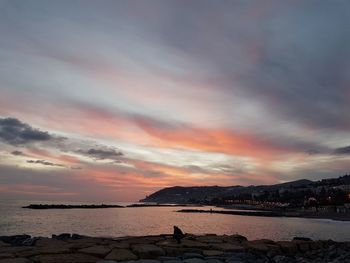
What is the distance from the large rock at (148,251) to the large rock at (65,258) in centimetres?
139

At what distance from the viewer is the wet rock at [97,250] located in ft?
38.3

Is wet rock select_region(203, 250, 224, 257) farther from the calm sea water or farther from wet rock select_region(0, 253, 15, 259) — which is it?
the calm sea water

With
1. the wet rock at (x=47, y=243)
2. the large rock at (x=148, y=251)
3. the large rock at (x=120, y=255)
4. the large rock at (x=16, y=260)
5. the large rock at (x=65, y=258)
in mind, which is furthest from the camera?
the wet rock at (x=47, y=243)

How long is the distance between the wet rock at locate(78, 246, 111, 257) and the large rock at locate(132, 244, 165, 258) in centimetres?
84

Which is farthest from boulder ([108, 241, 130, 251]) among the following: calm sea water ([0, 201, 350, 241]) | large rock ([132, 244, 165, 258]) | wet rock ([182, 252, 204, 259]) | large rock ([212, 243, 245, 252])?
calm sea water ([0, 201, 350, 241])

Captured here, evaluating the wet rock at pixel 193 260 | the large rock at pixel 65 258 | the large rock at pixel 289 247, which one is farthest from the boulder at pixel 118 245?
the large rock at pixel 289 247

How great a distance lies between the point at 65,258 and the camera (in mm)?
10938

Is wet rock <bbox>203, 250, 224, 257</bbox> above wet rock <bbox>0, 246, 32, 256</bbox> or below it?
below

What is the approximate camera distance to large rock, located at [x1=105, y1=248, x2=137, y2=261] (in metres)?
11.4

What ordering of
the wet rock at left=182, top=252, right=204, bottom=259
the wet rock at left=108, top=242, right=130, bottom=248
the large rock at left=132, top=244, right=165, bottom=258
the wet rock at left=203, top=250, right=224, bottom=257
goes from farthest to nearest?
the wet rock at left=108, top=242, right=130, bottom=248, the wet rock at left=203, top=250, right=224, bottom=257, the large rock at left=132, top=244, right=165, bottom=258, the wet rock at left=182, top=252, right=204, bottom=259

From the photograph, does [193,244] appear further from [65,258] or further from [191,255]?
[65,258]

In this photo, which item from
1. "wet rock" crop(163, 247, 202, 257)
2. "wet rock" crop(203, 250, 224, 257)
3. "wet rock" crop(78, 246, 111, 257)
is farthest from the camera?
"wet rock" crop(163, 247, 202, 257)

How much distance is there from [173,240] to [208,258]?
2.88m

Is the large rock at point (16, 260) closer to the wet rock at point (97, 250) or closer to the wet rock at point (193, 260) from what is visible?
the wet rock at point (97, 250)
